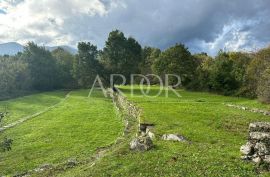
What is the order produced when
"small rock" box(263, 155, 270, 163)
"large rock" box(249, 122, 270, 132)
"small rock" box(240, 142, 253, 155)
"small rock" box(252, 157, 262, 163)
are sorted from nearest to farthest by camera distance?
"small rock" box(263, 155, 270, 163) → "small rock" box(252, 157, 262, 163) → "small rock" box(240, 142, 253, 155) → "large rock" box(249, 122, 270, 132)

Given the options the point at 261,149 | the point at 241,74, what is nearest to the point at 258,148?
the point at 261,149

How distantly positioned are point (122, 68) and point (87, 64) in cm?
1133

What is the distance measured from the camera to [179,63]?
4102 inches

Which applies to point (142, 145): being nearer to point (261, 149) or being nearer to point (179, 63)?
point (261, 149)

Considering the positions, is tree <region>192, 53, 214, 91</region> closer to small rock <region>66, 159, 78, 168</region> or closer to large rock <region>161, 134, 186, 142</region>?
large rock <region>161, 134, 186, 142</region>

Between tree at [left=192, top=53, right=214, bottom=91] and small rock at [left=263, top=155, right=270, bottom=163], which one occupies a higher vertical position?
tree at [left=192, top=53, right=214, bottom=91]

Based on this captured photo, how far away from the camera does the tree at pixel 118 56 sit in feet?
351

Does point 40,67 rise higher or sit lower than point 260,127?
higher

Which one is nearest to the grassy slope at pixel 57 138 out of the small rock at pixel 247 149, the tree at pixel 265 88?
the small rock at pixel 247 149

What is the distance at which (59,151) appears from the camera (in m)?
32.2

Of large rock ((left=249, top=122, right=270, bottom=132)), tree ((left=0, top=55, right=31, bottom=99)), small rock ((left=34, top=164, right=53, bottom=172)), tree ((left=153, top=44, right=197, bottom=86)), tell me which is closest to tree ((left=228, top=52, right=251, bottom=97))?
tree ((left=153, top=44, right=197, bottom=86))

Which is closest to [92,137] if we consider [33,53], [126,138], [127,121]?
[126,138]

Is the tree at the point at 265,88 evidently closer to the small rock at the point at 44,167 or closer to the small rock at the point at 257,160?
the small rock at the point at 257,160

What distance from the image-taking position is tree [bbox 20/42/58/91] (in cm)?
12341
